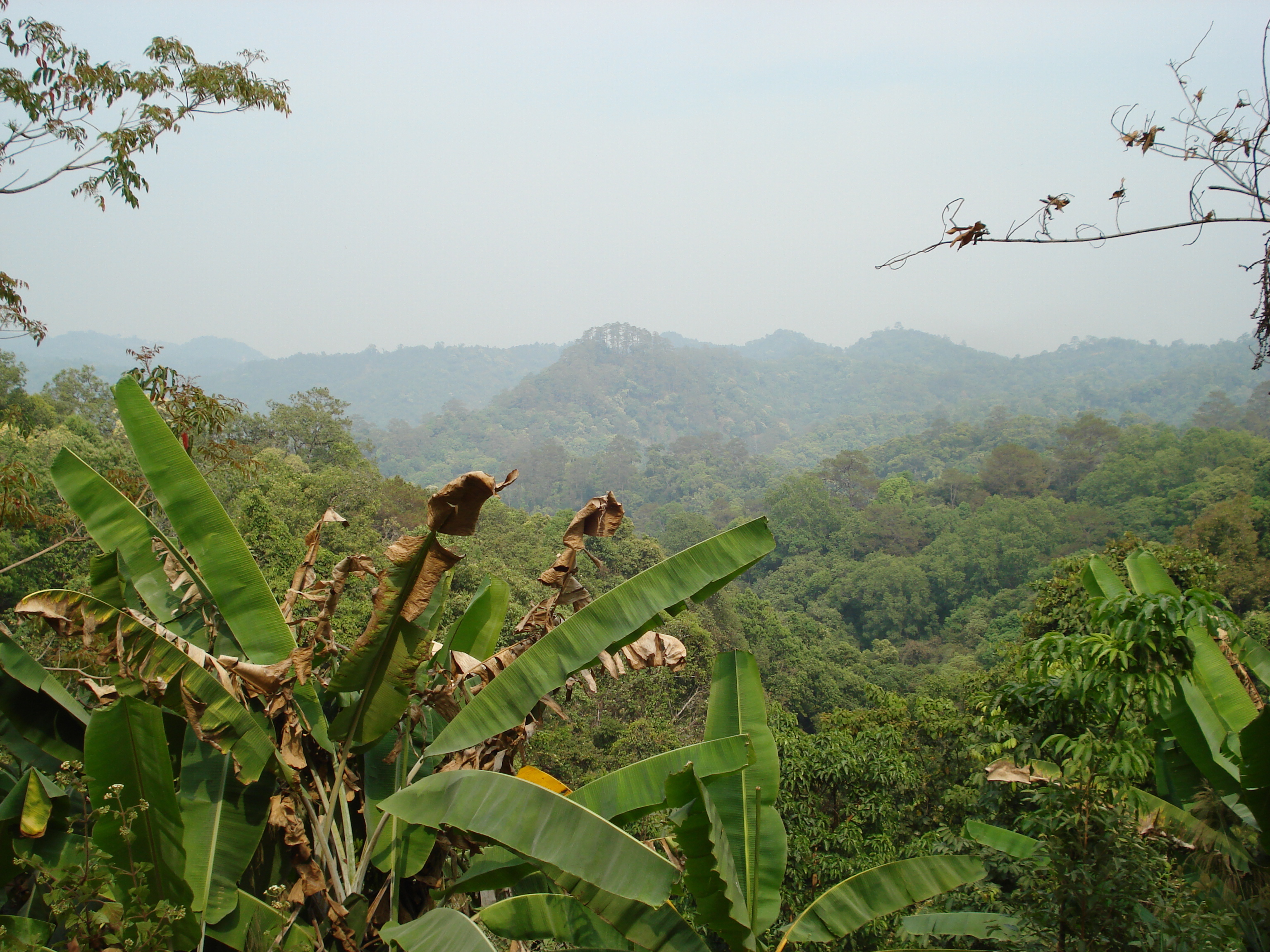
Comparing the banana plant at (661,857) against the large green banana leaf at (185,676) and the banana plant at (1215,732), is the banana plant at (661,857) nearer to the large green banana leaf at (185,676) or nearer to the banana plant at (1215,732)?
the large green banana leaf at (185,676)

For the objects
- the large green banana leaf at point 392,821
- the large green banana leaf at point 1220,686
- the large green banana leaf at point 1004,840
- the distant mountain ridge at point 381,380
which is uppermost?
the distant mountain ridge at point 381,380

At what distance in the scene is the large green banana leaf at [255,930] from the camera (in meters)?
2.73

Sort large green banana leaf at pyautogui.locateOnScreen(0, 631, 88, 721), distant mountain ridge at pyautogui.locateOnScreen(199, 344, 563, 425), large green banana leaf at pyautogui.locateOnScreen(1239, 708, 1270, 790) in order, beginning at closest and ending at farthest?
large green banana leaf at pyautogui.locateOnScreen(0, 631, 88, 721), large green banana leaf at pyautogui.locateOnScreen(1239, 708, 1270, 790), distant mountain ridge at pyautogui.locateOnScreen(199, 344, 563, 425)

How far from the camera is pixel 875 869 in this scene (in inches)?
123

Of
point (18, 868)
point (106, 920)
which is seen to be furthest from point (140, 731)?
point (18, 868)

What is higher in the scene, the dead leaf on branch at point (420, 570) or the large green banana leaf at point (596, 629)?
the dead leaf on branch at point (420, 570)

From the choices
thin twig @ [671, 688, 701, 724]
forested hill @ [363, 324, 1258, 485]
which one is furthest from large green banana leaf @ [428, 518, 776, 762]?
forested hill @ [363, 324, 1258, 485]

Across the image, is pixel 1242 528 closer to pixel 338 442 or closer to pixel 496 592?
pixel 496 592

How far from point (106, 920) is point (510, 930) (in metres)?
1.29

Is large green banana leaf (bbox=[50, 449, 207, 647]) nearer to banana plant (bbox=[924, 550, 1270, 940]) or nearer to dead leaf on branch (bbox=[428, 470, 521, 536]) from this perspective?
dead leaf on branch (bbox=[428, 470, 521, 536])

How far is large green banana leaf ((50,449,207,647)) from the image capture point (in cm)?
307

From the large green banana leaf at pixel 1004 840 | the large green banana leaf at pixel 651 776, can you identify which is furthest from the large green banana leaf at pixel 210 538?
the large green banana leaf at pixel 1004 840

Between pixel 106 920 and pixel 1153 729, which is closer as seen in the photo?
pixel 106 920

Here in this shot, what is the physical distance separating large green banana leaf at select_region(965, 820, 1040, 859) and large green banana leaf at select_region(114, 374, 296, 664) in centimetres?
359
